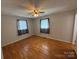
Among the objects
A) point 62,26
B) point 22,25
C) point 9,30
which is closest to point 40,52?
point 62,26

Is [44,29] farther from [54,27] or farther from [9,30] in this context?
[9,30]

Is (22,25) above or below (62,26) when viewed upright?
above

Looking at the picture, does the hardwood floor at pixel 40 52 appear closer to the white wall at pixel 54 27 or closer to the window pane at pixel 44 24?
the white wall at pixel 54 27

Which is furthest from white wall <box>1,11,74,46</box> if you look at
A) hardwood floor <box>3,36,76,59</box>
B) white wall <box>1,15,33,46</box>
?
hardwood floor <box>3,36,76,59</box>

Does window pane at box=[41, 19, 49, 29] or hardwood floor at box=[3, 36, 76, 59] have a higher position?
window pane at box=[41, 19, 49, 29]

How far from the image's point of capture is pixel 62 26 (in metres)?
4.85

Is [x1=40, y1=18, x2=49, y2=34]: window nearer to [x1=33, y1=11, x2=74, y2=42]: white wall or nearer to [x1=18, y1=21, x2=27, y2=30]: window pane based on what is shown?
[x1=33, y1=11, x2=74, y2=42]: white wall

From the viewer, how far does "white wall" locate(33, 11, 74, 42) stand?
438 cm

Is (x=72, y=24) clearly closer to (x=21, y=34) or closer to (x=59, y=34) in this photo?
(x=59, y=34)

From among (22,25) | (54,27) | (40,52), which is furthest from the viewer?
(22,25)

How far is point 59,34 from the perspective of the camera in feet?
16.8

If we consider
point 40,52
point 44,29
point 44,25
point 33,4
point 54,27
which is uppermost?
point 33,4

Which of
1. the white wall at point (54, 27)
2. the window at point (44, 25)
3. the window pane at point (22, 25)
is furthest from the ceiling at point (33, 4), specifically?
the window at point (44, 25)

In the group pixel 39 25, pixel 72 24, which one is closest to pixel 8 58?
pixel 72 24
